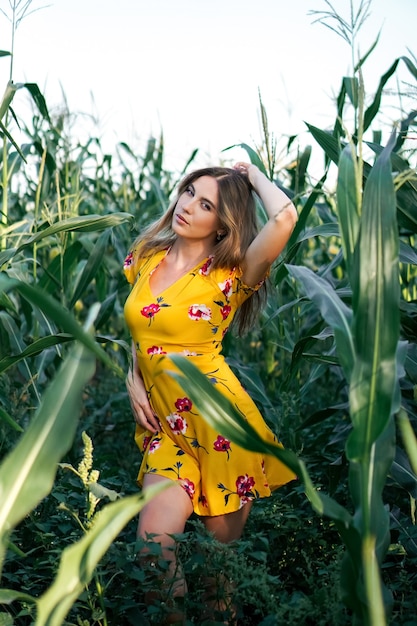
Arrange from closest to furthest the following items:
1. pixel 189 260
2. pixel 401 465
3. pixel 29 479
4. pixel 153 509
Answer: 1. pixel 29 479
2. pixel 153 509
3. pixel 401 465
4. pixel 189 260

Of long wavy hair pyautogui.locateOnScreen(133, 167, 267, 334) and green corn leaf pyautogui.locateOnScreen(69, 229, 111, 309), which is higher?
long wavy hair pyautogui.locateOnScreen(133, 167, 267, 334)

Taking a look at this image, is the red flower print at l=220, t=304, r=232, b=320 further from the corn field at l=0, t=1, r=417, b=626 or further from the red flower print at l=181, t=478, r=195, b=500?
the red flower print at l=181, t=478, r=195, b=500

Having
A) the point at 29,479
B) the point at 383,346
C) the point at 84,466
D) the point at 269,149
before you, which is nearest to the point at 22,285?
the point at 29,479

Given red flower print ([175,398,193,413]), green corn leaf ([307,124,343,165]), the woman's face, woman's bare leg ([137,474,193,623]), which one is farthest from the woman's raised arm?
woman's bare leg ([137,474,193,623])

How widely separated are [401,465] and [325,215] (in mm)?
1744

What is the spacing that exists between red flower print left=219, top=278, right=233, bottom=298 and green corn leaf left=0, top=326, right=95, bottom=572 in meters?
1.10

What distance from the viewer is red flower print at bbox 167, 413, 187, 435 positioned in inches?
90.5

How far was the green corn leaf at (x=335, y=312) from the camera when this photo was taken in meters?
1.49

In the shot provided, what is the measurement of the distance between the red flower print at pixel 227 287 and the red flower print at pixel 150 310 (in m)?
0.20

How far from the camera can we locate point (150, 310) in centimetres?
236

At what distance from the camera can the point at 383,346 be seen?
1449 mm

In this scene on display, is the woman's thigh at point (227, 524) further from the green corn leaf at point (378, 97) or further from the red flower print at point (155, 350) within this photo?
the green corn leaf at point (378, 97)

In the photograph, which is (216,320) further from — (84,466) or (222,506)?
(84,466)

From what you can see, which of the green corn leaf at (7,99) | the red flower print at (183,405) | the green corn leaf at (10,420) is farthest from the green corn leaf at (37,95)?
the green corn leaf at (10,420)
